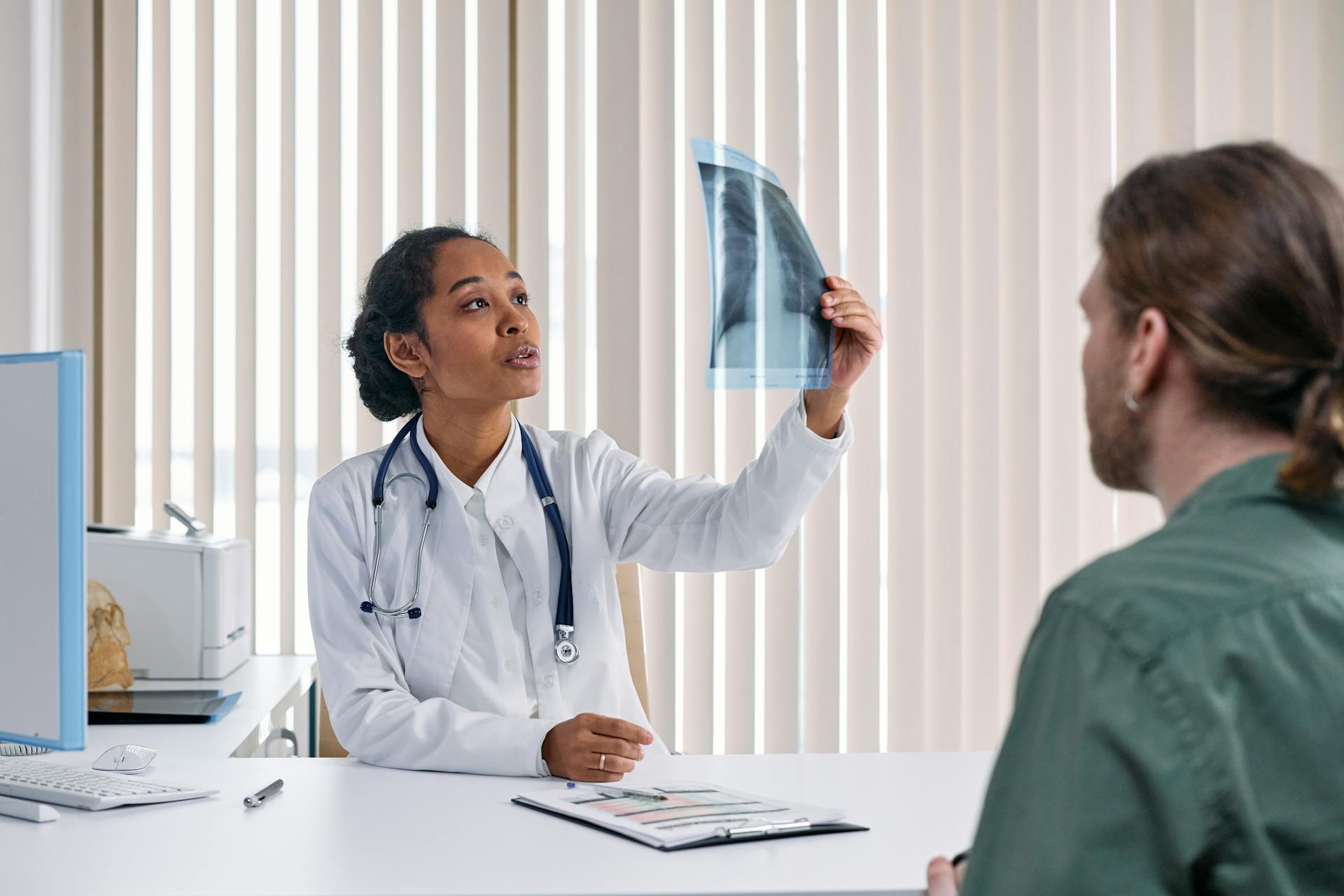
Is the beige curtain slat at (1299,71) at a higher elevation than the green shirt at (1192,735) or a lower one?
higher

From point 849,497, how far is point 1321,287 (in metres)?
2.14

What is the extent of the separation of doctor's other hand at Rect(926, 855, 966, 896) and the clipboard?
22cm

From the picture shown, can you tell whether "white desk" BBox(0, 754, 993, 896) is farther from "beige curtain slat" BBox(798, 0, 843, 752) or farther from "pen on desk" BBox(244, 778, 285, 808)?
"beige curtain slat" BBox(798, 0, 843, 752)

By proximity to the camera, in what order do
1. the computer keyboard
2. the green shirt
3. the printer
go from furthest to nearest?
the printer < the computer keyboard < the green shirt

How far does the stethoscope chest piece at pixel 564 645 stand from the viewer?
1.76 m

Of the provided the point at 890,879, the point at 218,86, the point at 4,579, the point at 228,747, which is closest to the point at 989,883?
the point at 890,879

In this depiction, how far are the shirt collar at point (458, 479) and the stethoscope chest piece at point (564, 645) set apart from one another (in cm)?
26

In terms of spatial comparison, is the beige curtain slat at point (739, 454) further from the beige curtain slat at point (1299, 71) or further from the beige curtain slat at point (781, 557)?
the beige curtain slat at point (1299, 71)

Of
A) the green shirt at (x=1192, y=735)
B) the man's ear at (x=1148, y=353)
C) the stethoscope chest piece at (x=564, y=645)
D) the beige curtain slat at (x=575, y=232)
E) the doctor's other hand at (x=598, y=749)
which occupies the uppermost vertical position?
the beige curtain slat at (x=575, y=232)

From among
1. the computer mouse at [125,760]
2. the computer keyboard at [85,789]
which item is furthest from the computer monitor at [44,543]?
the computer mouse at [125,760]

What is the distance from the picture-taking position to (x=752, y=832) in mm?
1180

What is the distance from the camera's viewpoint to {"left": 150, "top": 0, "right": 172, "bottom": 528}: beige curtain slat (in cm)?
280

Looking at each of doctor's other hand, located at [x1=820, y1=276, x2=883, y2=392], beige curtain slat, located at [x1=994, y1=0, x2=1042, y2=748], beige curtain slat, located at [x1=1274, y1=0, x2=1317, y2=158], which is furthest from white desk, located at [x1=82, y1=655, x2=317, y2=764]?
beige curtain slat, located at [x1=1274, y1=0, x2=1317, y2=158]

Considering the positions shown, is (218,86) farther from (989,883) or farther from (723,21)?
(989,883)
